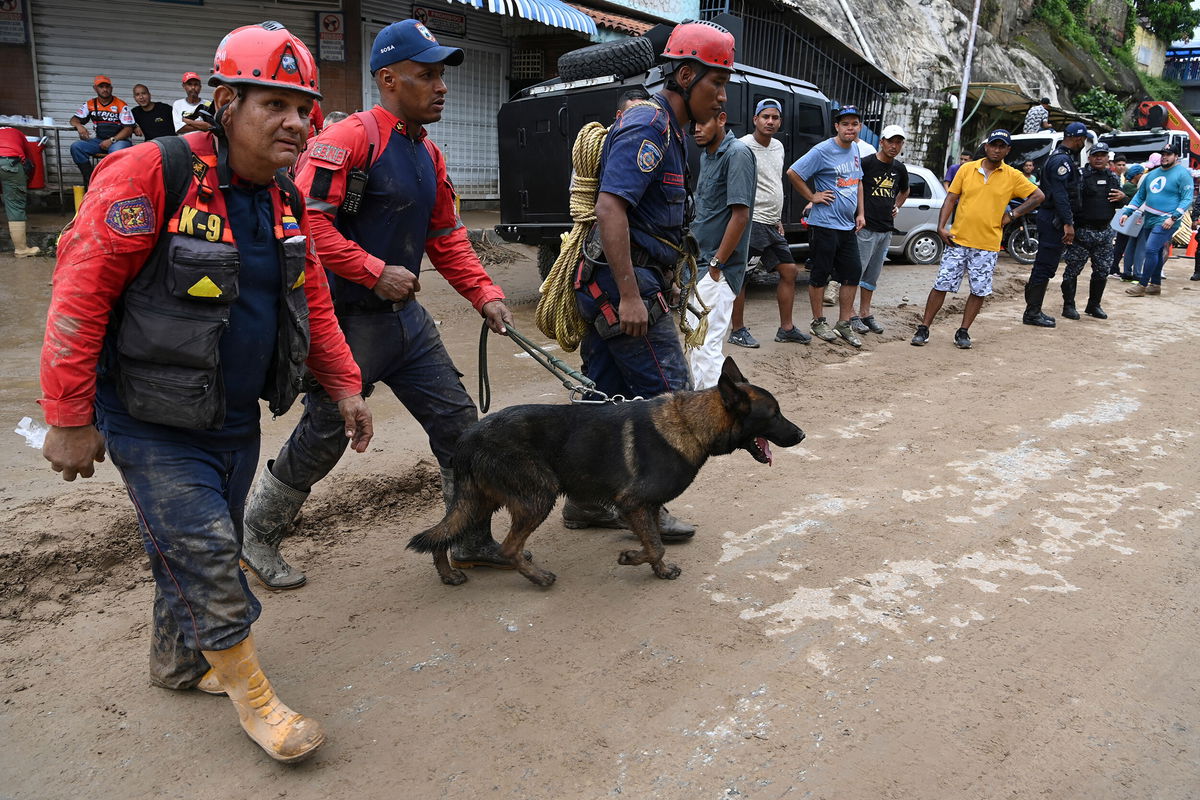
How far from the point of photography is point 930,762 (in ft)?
8.30

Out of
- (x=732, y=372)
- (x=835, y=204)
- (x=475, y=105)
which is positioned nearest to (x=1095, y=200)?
(x=835, y=204)

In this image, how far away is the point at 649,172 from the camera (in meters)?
3.50

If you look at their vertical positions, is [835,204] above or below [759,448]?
above

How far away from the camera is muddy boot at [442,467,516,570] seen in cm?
362

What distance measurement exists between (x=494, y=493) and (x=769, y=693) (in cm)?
129

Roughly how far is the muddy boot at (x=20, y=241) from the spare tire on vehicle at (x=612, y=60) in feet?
20.4

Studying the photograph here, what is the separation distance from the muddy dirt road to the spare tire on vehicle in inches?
180

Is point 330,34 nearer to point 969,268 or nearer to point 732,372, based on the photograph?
point 969,268

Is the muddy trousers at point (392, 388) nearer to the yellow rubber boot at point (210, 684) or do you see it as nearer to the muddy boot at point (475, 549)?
the muddy boot at point (475, 549)

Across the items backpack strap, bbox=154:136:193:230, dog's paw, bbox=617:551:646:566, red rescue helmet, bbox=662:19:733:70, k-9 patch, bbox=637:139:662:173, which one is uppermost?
red rescue helmet, bbox=662:19:733:70

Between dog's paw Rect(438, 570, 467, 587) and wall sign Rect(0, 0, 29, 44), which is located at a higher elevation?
wall sign Rect(0, 0, 29, 44)

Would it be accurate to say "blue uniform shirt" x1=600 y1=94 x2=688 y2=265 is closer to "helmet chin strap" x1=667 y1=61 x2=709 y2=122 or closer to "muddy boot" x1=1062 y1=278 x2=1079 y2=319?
"helmet chin strap" x1=667 y1=61 x2=709 y2=122

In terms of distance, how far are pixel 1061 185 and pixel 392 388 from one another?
29.0 ft

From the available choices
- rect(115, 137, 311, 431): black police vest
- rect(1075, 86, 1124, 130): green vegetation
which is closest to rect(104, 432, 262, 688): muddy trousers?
rect(115, 137, 311, 431): black police vest
